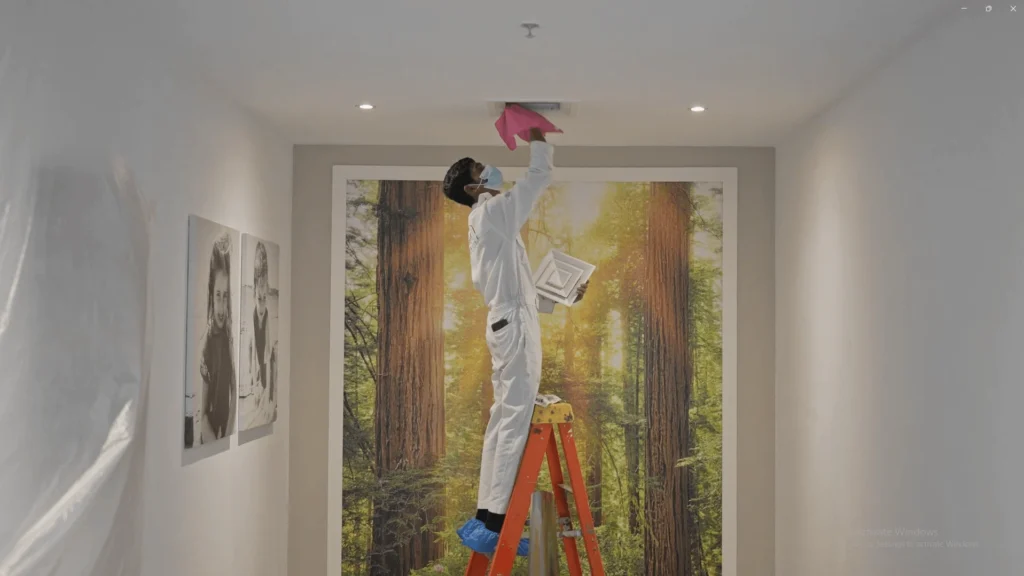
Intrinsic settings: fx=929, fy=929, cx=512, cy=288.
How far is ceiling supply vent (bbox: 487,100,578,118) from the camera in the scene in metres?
4.27

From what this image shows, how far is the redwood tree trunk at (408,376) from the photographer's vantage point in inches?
207

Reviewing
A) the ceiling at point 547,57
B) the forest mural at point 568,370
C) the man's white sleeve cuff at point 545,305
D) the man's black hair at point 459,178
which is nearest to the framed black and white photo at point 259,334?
the forest mural at point 568,370

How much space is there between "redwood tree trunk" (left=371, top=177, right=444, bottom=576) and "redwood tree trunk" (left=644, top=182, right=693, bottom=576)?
3.88ft

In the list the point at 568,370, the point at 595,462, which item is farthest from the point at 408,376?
the point at 595,462

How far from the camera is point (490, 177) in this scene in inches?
164

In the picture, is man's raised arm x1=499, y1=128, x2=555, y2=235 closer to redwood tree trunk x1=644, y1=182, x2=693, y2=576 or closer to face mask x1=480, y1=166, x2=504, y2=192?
face mask x1=480, y1=166, x2=504, y2=192

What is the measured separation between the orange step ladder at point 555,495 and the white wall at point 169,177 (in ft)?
3.82

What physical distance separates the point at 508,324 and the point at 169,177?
1.51 m

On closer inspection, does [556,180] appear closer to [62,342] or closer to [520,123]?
[520,123]

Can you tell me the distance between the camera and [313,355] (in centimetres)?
528

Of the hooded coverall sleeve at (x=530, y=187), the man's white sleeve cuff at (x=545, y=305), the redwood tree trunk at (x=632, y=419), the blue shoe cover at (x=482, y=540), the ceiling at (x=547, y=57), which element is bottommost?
the blue shoe cover at (x=482, y=540)

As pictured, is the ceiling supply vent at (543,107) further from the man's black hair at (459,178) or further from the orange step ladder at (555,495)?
the orange step ladder at (555,495)

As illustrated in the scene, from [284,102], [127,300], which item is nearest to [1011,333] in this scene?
[127,300]

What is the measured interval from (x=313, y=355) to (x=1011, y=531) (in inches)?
146
